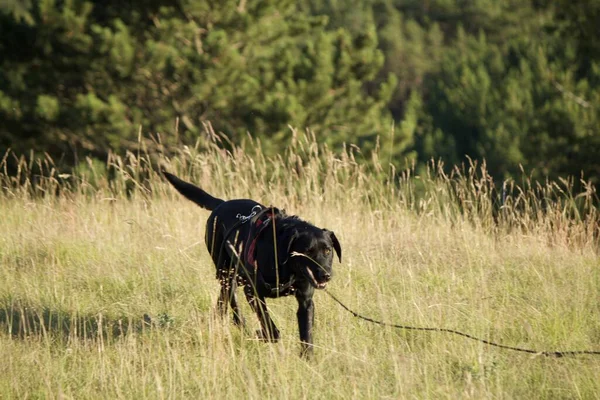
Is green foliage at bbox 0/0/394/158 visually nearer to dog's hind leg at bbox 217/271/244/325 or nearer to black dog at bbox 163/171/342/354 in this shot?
dog's hind leg at bbox 217/271/244/325

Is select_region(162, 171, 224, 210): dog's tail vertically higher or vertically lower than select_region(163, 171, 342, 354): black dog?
higher

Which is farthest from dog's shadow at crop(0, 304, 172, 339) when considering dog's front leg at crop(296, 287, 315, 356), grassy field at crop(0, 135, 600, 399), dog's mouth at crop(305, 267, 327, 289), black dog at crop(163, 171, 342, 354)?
dog's mouth at crop(305, 267, 327, 289)

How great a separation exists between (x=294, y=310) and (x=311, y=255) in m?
0.92

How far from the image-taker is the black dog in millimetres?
4133

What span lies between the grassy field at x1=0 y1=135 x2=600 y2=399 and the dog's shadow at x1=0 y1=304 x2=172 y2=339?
0.02 m

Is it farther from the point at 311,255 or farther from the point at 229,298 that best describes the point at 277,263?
the point at 229,298

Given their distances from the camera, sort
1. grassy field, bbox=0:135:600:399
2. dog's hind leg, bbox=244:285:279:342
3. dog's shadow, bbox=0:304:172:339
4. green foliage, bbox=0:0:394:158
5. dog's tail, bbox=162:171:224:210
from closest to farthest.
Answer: grassy field, bbox=0:135:600:399, dog's hind leg, bbox=244:285:279:342, dog's shadow, bbox=0:304:172:339, dog's tail, bbox=162:171:224:210, green foliage, bbox=0:0:394:158

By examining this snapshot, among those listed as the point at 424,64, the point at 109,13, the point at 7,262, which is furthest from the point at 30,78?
the point at 424,64

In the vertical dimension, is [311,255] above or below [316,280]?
above

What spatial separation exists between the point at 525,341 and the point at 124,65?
10.4m

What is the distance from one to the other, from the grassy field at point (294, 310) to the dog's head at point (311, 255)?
37 cm

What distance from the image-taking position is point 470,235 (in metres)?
6.37

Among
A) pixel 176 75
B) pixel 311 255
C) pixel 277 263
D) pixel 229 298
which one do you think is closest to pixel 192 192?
pixel 229 298

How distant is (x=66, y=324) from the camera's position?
15.5 ft
